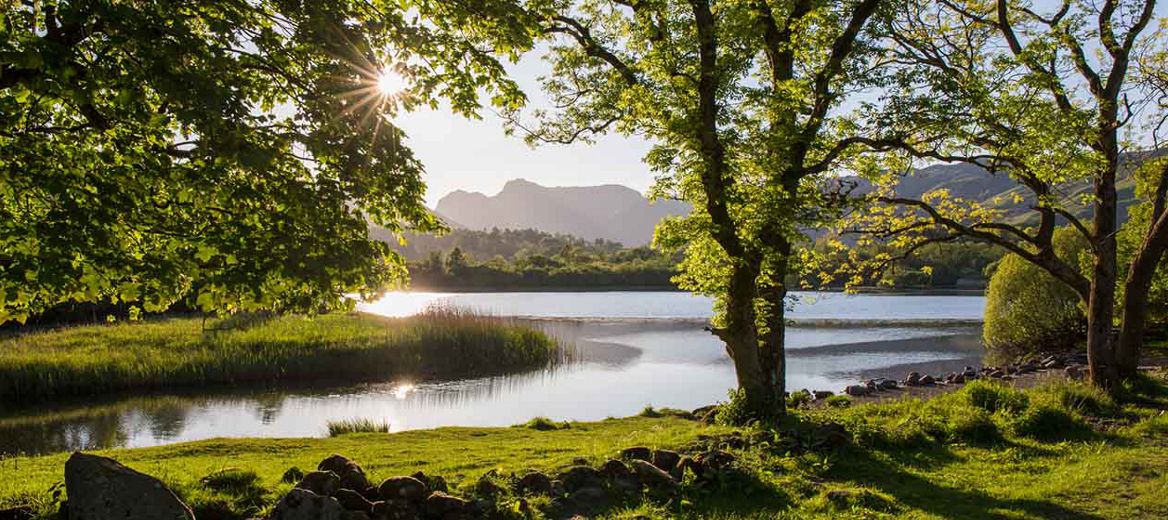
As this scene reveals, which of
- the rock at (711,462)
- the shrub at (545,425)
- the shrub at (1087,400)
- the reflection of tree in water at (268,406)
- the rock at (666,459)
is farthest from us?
the reflection of tree in water at (268,406)

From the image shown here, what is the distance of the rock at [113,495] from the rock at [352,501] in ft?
3.89

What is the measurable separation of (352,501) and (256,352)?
773 inches

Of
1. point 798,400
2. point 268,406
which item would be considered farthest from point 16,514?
point 798,400

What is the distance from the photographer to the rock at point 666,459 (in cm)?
832

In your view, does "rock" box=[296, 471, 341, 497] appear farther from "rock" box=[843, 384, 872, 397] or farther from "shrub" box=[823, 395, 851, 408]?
"rock" box=[843, 384, 872, 397]

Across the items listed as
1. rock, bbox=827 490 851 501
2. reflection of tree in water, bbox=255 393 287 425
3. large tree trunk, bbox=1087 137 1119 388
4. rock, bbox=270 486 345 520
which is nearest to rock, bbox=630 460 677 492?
rock, bbox=827 490 851 501

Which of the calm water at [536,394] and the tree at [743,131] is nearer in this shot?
the tree at [743,131]

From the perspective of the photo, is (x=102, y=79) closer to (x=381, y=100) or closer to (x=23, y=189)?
(x=23, y=189)

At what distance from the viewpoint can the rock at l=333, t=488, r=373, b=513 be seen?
20.3ft

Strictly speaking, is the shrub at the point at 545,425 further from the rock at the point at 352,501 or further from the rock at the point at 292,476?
the rock at the point at 352,501

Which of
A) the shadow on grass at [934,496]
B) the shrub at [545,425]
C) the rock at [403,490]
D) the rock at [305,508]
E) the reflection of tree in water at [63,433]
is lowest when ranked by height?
the reflection of tree in water at [63,433]

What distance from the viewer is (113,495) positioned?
18.6 ft

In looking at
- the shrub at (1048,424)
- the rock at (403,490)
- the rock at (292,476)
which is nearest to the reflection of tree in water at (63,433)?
the rock at (292,476)

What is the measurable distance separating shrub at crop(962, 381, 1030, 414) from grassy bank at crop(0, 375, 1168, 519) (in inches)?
0.9
